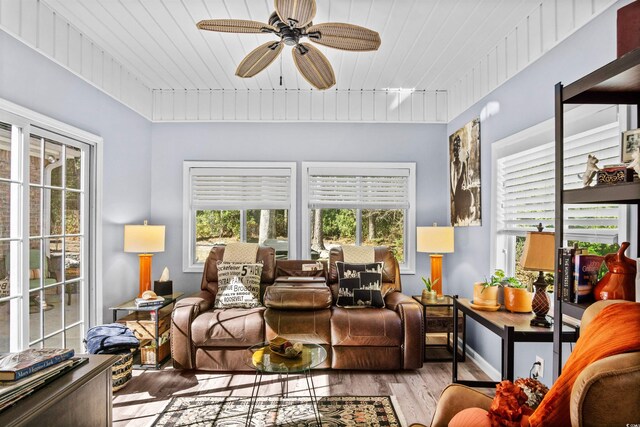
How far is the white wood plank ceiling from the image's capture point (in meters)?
2.76

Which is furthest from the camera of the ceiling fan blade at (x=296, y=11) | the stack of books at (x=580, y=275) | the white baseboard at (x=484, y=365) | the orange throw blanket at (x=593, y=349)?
the white baseboard at (x=484, y=365)

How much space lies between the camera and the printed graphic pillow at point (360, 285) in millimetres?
3787

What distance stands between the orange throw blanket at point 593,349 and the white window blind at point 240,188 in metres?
3.73

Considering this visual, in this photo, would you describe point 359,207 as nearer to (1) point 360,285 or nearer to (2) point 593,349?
(1) point 360,285

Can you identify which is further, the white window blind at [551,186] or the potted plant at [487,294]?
the potted plant at [487,294]

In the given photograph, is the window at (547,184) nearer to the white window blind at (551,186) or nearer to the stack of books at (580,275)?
the white window blind at (551,186)

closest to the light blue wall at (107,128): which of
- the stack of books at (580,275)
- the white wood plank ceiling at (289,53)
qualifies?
the white wood plank ceiling at (289,53)

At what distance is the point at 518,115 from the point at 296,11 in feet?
6.35

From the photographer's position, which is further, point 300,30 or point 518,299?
point 518,299

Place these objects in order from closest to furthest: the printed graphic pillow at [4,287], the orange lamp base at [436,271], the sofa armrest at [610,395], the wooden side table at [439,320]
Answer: the sofa armrest at [610,395], the printed graphic pillow at [4,287], the wooden side table at [439,320], the orange lamp base at [436,271]

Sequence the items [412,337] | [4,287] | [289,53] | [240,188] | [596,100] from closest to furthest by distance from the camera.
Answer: [596,100], [4,287], [412,337], [289,53], [240,188]

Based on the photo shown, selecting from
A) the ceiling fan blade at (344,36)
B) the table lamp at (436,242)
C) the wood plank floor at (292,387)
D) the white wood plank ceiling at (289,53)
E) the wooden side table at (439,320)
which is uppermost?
the white wood plank ceiling at (289,53)

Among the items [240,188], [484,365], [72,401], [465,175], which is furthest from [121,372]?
[465,175]

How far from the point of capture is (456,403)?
1716mm
